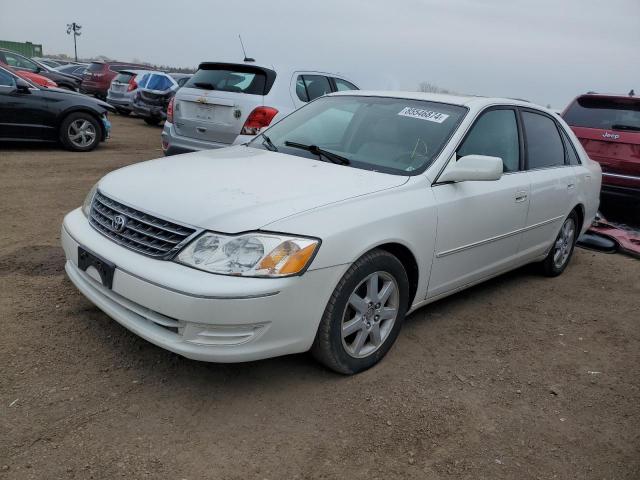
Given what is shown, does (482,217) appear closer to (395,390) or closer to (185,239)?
(395,390)

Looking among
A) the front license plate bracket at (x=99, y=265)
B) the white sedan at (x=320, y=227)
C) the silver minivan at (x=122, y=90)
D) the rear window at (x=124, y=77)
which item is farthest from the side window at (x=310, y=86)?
the rear window at (x=124, y=77)

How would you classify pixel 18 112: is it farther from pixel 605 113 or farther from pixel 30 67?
pixel 30 67

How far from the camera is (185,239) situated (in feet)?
8.90

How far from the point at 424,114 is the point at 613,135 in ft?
14.2

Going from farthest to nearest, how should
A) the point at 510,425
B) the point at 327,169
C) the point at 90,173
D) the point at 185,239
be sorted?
the point at 90,173 < the point at 327,169 < the point at 510,425 < the point at 185,239

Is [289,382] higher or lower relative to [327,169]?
lower

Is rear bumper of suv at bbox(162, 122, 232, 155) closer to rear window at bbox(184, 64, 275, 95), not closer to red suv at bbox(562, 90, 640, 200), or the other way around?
rear window at bbox(184, 64, 275, 95)

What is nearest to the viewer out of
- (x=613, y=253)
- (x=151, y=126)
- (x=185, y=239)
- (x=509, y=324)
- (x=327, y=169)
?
(x=185, y=239)

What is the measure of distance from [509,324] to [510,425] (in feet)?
4.49

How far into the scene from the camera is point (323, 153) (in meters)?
3.79

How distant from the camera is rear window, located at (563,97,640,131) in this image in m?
7.14

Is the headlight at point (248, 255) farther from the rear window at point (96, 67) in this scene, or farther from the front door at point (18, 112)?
the rear window at point (96, 67)

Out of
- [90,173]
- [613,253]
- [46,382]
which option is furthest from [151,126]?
[46,382]

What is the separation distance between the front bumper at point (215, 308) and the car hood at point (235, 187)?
280mm
